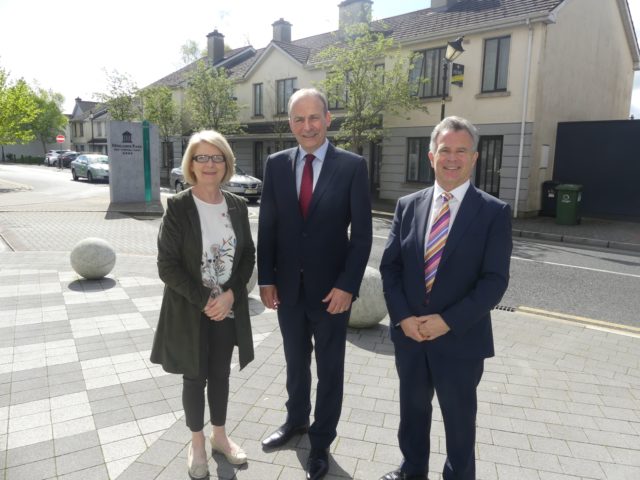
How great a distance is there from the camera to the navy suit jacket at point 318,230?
2.79 m

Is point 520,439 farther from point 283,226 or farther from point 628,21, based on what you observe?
point 628,21

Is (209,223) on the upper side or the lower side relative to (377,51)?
lower

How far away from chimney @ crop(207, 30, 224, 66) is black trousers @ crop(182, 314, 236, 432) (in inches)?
1381

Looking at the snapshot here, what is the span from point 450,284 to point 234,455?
1662 millimetres

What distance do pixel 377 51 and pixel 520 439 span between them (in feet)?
53.9

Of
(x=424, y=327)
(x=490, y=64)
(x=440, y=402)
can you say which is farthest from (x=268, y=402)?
(x=490, y=64)

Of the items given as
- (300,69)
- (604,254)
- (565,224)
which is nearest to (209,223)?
(604,254)

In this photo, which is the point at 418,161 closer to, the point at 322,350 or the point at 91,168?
the point at 322,350

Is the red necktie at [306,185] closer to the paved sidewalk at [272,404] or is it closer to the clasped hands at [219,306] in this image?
the clasped hands at [219,306]

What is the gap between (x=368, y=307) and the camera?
202 inches

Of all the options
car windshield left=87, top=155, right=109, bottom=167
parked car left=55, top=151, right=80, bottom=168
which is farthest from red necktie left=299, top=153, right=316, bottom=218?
parked car left=55, top=151, right=80, bottom=168

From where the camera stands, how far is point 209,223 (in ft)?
9.16

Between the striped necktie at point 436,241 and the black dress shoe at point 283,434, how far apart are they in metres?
1.40

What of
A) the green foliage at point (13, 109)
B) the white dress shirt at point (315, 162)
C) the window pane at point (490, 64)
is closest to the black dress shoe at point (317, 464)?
the white dress shirt at point (315, 162)
